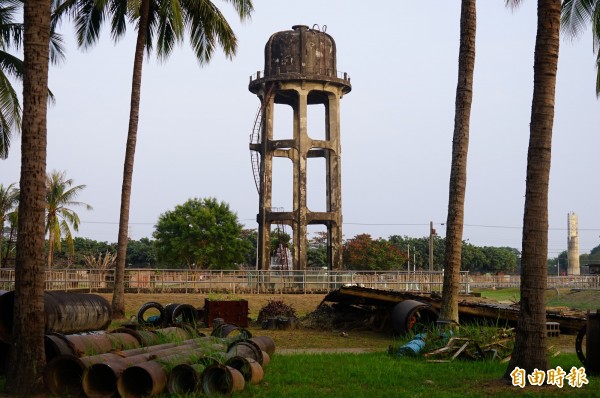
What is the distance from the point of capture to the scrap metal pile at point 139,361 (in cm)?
1128

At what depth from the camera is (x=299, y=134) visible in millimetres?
49344

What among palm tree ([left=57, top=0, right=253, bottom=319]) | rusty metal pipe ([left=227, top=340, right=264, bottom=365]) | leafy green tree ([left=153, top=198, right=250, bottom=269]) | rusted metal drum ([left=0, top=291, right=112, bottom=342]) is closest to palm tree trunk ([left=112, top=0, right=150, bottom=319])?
palm tree ([left=57, top=0, right=253, bottom=319])

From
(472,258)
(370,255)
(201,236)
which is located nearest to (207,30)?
(201,236)

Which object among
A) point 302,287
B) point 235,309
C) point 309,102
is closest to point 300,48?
point 309,102

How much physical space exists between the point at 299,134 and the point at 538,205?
37.4 m

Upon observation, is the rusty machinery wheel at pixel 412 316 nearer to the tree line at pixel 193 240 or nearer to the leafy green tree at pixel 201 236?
the tree line at pixel 193 240

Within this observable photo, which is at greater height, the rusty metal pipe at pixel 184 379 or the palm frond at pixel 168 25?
the palm frond at pixel 168 25

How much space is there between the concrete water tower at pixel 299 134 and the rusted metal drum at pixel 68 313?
31885mm

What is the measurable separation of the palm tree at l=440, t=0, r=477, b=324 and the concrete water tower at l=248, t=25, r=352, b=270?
103 feet

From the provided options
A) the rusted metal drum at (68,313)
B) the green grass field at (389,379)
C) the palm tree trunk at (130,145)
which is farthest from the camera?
the palm tree trunk at (130,145)

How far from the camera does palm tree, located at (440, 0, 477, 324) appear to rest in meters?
17.5

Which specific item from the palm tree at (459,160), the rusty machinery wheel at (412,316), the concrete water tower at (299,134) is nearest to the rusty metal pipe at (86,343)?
the palm tree at (459,160)

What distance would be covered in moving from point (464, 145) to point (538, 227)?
18.7 feet

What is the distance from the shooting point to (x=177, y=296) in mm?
35938
